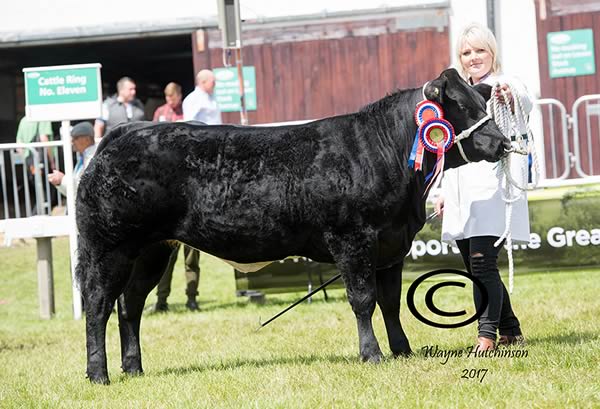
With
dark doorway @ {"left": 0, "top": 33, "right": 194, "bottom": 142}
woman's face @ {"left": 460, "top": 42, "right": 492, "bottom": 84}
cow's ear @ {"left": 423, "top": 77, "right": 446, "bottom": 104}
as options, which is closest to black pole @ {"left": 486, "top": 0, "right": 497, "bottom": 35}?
dark doorway @ {"left": 0, "top": 33, "right": 194, "bottom": 142}

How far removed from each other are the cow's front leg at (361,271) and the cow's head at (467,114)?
823mm

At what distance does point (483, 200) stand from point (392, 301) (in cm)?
90

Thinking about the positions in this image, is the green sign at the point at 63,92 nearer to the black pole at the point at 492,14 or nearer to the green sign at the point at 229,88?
the green sign at the point at 229,88

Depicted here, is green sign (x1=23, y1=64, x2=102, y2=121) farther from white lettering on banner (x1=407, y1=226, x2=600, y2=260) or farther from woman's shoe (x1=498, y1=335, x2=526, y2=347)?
woman's shoe (x1=498, y1=335, x2=526, y2=347)

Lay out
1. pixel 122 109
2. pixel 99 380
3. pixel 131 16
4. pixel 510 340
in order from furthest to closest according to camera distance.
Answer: pixel 131 16
pixel 122 109
pixel 510 340
pixel 99 380

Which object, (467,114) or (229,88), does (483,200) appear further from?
(229,88)

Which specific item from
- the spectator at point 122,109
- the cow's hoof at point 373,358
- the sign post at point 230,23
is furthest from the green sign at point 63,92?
the cow's hoof at point 373,358

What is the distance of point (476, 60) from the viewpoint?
652 centimetres

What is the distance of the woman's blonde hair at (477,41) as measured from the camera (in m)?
6.47

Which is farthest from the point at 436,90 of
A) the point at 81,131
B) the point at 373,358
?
the point at 81,131

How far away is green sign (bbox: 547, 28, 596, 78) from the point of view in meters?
14.8

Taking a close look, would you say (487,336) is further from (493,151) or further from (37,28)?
(37,28)

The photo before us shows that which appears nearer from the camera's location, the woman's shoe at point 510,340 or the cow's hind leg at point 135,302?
the cow's hind leg at point 135,302

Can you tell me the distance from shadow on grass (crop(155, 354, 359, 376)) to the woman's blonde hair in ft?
6.90
